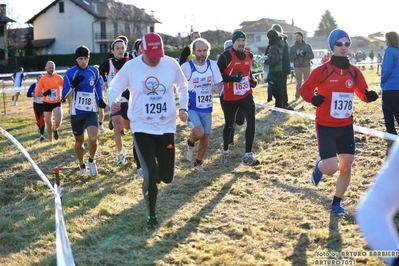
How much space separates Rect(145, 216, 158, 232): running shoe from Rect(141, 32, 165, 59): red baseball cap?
5.69ft

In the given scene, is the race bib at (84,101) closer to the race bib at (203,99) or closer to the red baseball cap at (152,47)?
the race bib at (203,99)

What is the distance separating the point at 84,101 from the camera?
28.0 ft

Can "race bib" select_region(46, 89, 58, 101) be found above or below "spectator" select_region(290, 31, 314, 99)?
below

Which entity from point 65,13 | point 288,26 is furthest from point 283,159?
point 288,26

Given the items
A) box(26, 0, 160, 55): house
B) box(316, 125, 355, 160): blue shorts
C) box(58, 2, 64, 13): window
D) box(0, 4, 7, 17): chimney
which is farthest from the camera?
box(58, 2, 64, 13): window

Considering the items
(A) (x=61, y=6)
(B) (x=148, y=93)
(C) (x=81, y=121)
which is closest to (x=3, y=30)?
(A) (x=61, y=6)

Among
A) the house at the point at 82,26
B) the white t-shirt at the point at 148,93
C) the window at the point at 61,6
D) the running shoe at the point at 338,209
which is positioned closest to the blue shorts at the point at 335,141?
the running shoe at the point at 338,209

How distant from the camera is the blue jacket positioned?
29.1 feet

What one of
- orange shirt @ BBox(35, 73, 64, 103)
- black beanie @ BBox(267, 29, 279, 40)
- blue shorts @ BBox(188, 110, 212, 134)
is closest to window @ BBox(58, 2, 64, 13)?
black beanie @ BBox(267, 29, 279, 40)

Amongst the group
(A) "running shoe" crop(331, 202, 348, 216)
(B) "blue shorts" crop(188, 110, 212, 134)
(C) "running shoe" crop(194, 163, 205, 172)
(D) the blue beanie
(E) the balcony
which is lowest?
(C) "running shoe" crop(194, 163, 205, 172)

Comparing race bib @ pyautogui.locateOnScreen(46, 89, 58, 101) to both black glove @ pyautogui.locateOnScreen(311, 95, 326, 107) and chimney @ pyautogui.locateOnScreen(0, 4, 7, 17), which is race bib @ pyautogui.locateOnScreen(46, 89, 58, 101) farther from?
chimney @ pyautogui.locateOnScreen(0, 4, 7, 17)

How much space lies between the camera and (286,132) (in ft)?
37.7

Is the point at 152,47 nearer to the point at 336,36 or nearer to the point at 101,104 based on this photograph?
the point at 336,36

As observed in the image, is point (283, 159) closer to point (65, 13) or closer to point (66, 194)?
point (66, 194)
